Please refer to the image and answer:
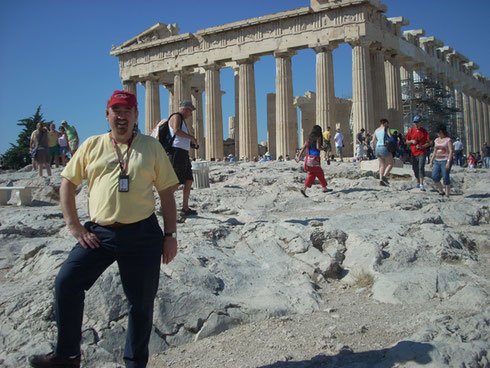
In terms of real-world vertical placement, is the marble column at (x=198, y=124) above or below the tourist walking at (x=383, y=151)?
above

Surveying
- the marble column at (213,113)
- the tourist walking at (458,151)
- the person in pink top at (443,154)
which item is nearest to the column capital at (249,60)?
the marble column at (213,113)

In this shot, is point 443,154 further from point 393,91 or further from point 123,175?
point 393,91

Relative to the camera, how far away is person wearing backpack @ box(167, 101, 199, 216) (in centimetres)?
704

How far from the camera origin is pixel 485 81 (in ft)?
141

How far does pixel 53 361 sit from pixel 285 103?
24242 millimetres

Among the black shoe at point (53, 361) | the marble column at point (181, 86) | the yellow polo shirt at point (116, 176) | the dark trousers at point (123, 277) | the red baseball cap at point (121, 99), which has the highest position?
the marble column at point (181, 86)

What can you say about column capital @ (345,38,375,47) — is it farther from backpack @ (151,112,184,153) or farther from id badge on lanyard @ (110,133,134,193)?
id badge on lanyard @ (110,133,134,193)

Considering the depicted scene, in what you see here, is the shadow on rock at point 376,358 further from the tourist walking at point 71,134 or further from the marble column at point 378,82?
the marble column at point 378,82

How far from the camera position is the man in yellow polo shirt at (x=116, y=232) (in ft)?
10.5

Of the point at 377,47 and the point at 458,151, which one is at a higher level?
the point at 377,47

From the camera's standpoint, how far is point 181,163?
732 cm

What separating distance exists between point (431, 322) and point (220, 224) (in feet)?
11.2

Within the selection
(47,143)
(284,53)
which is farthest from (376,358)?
(284,53)

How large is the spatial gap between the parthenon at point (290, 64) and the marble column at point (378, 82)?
0.17 feet
